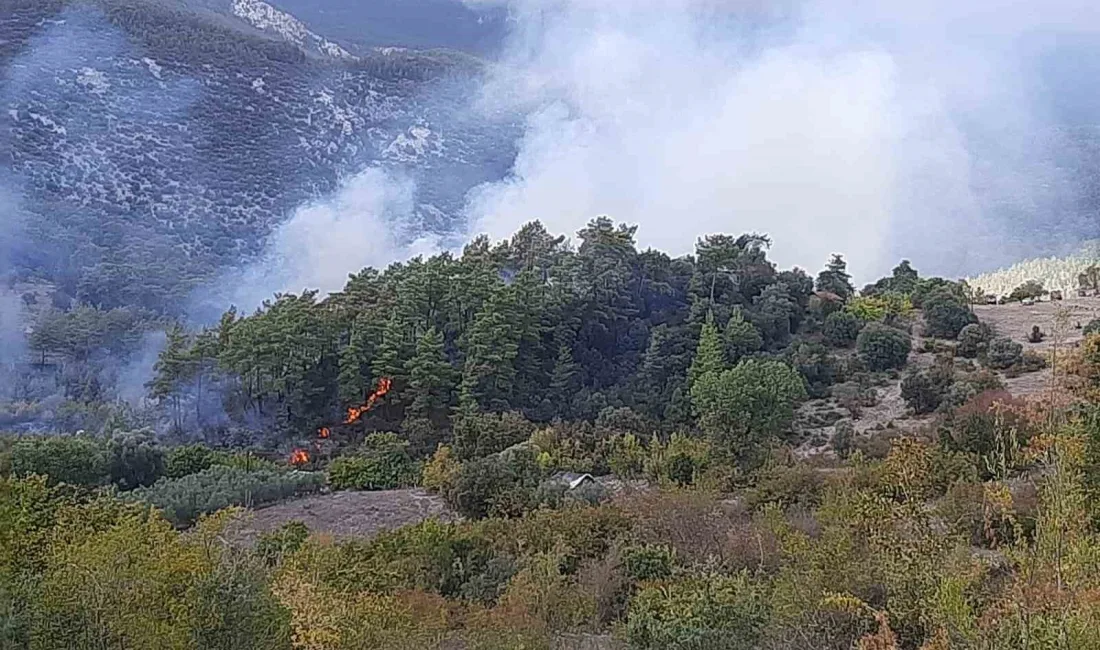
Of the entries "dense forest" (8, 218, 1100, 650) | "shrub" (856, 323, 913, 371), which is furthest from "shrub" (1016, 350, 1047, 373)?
"shrub" (856, 323, 913, 371)

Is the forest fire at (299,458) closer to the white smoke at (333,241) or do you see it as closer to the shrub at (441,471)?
the shrub at (441,471)

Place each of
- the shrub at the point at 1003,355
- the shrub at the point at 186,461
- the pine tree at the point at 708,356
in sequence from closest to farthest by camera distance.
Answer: the shrub at the point at 186,461
the pine tree at the point at 708,356
the shrub at the point at 1003,355

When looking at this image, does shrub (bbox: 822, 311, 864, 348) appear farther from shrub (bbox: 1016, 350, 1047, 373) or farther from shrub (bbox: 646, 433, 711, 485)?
shrub (bbox: 646, 433, 711, 485)

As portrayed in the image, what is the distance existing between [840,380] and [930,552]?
16.6 metres

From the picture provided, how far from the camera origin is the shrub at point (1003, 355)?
75.2ft

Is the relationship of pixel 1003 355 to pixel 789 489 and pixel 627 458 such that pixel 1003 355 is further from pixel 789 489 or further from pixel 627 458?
pixel 789 489

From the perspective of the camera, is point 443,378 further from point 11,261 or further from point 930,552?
point 11,261

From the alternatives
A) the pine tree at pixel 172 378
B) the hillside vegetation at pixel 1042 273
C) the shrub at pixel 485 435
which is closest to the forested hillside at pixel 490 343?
the pine tree at pixel 172 378

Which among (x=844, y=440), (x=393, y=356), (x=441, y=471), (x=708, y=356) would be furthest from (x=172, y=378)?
(x=844, y=440)

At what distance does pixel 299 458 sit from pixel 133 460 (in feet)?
13.3

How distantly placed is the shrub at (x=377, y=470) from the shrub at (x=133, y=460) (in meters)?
3.15

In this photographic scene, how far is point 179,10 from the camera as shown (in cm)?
5581

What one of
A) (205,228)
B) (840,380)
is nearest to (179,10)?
(205,228)

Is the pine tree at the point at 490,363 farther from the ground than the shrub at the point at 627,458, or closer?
farther from the ground
